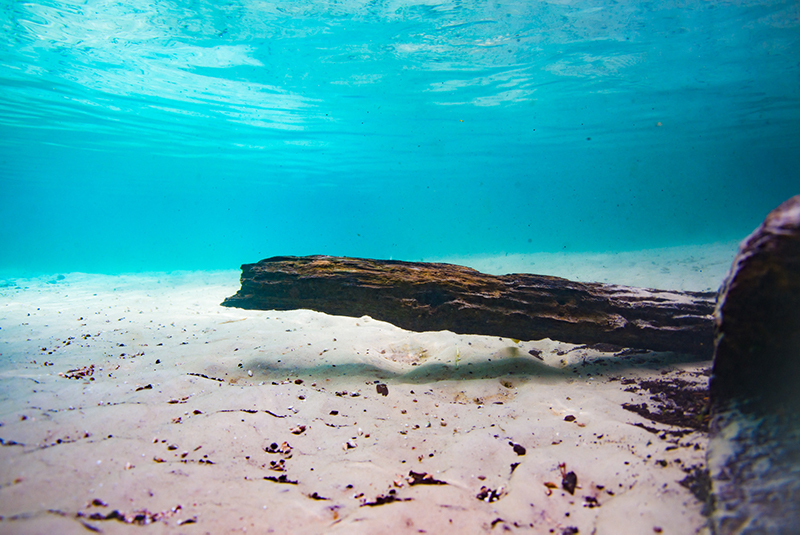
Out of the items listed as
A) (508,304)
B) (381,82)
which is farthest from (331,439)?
(381,82)

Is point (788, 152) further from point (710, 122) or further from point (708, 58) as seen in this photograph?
point (708, 58)

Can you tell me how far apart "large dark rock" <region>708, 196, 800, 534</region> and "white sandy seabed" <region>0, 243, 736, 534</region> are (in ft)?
0.93

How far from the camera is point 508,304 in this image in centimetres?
488

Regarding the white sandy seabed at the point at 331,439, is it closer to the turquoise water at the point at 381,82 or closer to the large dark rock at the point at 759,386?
the large dark rock at the point at 759,386

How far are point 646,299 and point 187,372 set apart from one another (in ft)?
20.1

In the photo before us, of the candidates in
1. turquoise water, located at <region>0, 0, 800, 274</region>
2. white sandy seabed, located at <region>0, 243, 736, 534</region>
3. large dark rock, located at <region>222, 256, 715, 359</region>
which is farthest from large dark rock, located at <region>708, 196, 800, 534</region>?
turquoise water, located at <region>0, 0, 800, 274</region>

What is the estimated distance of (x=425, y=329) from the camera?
5.02 m

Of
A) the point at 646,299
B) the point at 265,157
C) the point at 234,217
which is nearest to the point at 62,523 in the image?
the point at 646,299

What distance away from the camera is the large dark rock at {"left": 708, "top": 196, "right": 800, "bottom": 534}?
1.69 metres

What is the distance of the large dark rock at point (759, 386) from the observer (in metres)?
1.69

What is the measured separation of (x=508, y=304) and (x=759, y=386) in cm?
291

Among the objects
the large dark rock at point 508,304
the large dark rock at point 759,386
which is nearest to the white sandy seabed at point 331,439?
the large dark rock at point 759,386

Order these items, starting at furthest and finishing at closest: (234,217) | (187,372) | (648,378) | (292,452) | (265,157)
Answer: (234,217)
(265,157)
(187,372)
(648,378)
(292,452)

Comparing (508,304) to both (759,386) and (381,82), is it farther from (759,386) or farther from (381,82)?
(381,82)
